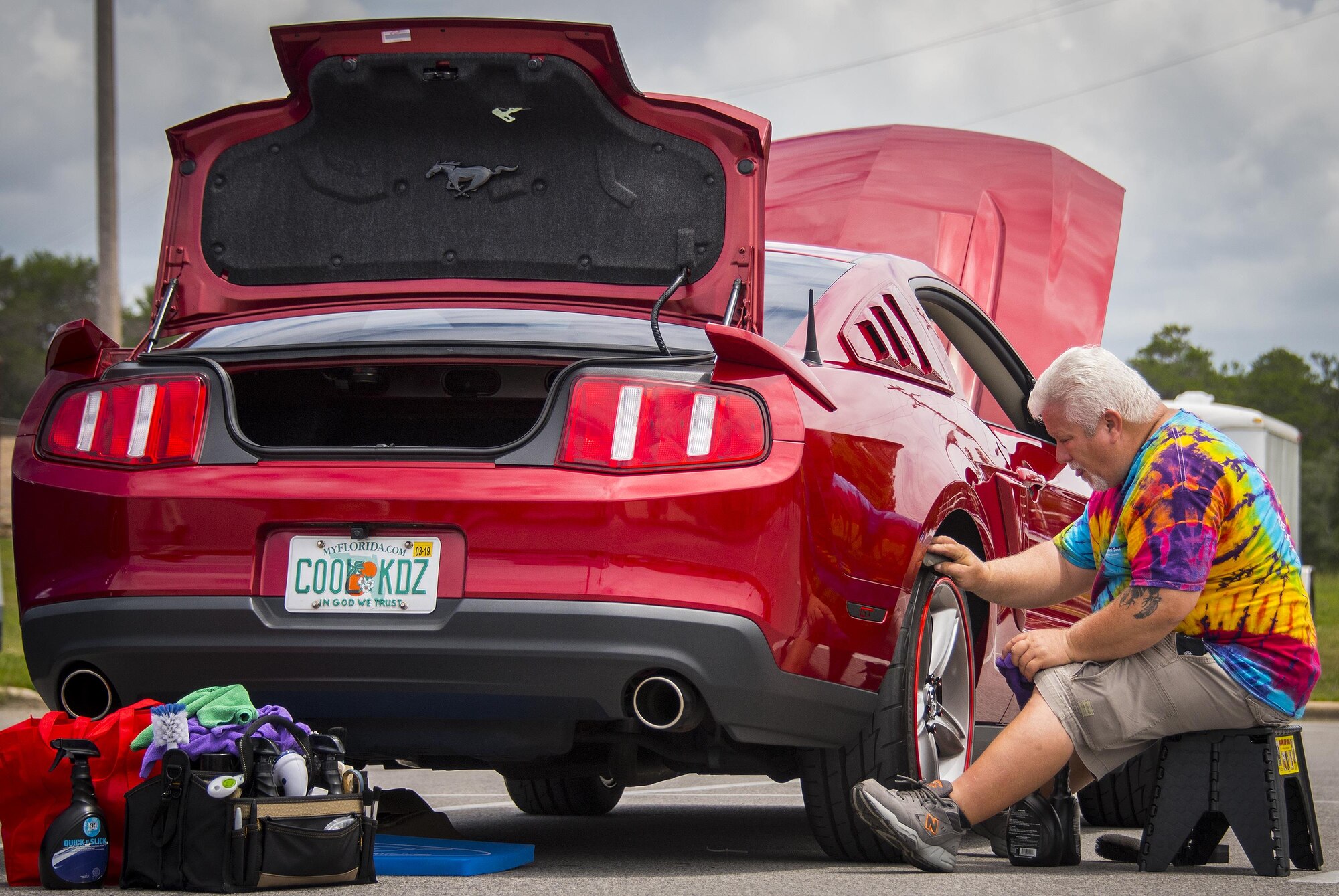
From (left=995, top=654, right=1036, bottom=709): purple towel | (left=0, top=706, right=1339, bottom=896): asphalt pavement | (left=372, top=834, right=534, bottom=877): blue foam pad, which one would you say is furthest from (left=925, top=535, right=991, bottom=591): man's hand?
(left=372, top=834, right=534, bottom=877): blue foam pad

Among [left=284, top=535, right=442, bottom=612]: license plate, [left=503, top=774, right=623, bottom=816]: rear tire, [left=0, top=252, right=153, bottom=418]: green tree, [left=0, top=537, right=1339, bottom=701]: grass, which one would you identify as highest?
[left=0, top=252, right=153, bottom=418]: green tree

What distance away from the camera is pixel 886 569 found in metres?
3.71

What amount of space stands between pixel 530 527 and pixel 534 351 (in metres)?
0.44

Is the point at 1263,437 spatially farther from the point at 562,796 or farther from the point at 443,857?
the point at 443,857

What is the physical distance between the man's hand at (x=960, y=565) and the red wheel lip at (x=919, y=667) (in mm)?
23

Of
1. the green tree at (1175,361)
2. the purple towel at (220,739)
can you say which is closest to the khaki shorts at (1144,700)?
the purple towel at (220,739)

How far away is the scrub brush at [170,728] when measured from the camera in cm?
322

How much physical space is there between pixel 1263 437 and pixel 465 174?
708 inches

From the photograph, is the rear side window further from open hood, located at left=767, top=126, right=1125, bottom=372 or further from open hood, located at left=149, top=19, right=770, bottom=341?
open hood, located at left=767, top=126, right=1125, bottom=372

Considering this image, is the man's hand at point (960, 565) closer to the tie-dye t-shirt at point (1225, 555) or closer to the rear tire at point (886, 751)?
the rear tire at point (886, 751)

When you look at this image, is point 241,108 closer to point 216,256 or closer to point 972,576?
point 216,256

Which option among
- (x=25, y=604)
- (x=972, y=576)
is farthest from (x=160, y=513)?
(x=972, y=576)

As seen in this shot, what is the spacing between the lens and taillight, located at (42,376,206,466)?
3549 mm

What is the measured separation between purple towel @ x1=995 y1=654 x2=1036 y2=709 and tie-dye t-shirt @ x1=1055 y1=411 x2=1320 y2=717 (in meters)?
0.39
